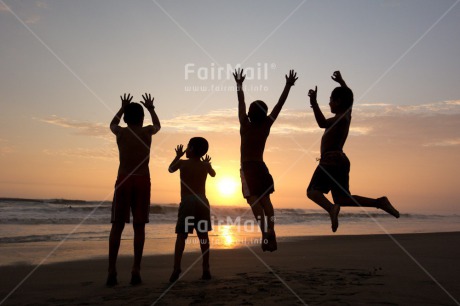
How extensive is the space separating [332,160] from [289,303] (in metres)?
1.89

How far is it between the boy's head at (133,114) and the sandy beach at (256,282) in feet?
7.25

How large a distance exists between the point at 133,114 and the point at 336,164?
2.83m

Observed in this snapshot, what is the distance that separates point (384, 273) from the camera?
6.80 m

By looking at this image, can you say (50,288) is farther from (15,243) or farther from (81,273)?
(15,243)

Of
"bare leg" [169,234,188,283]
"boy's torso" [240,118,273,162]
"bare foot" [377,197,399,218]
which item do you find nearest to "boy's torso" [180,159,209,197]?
"bare leg" [169,234,188,283]

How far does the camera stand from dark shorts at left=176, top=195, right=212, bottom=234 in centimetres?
668

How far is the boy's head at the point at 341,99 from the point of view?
19.0 ft

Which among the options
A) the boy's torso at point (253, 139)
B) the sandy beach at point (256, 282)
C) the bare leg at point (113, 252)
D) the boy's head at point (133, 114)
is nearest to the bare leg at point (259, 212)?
the boy's torso at point (253, 139)

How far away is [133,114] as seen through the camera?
6.38m

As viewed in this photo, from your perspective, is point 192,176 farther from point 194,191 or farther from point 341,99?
point 341,99

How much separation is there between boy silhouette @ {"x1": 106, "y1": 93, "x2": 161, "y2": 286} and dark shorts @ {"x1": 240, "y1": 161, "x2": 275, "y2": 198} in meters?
1.33

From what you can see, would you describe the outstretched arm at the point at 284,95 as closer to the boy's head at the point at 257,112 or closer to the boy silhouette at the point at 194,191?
the boy's head at the point at 257,112

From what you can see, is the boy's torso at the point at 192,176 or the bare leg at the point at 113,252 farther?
the boy's torso at the point at 192,176

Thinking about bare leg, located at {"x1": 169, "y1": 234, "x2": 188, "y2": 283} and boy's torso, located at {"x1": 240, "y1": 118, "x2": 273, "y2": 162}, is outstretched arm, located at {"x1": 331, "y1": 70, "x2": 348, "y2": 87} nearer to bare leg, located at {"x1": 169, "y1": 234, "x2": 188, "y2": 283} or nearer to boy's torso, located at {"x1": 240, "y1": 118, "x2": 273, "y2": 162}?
boy's torso, located at {"x1": 240, "y1": 118, "x2": 273, "y2": 162}
